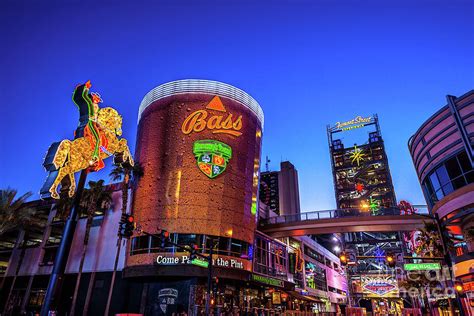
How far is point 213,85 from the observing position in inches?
1572

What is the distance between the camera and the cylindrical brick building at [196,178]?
3362cm

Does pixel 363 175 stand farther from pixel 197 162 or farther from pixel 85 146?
pixel 85 146

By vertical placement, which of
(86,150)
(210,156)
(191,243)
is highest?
(210,156)

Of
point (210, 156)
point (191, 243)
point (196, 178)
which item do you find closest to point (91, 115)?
point (196, 178)

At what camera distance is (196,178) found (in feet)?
117

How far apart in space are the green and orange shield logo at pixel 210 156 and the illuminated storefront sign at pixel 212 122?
162 centimetres

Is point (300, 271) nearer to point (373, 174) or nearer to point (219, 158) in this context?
point (219, 158)

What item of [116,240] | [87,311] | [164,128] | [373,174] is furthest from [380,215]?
[373,174]

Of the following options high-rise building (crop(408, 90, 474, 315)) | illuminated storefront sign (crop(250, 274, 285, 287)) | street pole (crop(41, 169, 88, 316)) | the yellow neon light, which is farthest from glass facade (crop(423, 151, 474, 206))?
street pole (crop(41, 169, 88, 316))

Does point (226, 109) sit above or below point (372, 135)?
below

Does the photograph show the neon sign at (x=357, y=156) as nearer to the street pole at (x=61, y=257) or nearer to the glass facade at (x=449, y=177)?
the glass facade at (x=449, y=177)

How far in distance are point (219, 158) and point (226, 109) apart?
20.5 ft

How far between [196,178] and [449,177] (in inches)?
928

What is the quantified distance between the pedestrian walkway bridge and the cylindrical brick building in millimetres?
6256
